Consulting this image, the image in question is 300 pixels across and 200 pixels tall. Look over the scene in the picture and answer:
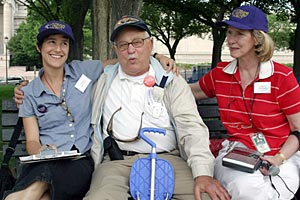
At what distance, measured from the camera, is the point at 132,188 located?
328cm

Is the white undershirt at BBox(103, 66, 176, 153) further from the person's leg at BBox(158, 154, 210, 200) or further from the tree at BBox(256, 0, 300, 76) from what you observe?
the tree at BBox(256, 0, 300, 76)

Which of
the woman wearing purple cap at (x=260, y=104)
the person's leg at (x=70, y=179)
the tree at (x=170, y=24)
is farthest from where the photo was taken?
the tree at (x=170, y=24)

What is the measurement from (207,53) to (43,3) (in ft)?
160

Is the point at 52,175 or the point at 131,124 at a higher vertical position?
the point at 131,124

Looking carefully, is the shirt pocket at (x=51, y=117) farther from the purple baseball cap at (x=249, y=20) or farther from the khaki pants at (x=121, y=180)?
the purple baseball cap at (x=249, y=20)

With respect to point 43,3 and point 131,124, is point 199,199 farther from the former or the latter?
point 43,3

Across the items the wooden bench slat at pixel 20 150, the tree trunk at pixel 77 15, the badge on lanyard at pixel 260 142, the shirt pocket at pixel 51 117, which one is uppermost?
the tree trunk at pixel 77 15

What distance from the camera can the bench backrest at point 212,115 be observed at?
4449 mm

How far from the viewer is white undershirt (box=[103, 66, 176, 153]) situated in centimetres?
370

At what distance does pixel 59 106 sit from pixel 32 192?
0.79m

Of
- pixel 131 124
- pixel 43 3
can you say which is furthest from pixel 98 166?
pixel 43 3

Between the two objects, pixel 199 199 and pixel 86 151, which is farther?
pixel 86 151

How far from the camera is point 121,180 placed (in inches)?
133

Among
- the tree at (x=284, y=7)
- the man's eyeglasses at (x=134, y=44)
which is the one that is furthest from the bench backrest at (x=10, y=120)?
the tree at (x=284, y=7)
